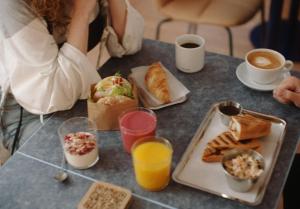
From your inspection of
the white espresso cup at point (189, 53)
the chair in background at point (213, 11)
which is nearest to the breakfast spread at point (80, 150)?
the white espresso cup at point (189, 53)

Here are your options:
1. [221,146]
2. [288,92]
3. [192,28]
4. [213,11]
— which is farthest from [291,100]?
[192,28]

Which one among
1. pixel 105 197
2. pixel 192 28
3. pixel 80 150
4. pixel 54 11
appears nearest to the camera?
pixel 105 197

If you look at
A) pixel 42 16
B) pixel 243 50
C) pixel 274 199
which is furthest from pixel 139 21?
pixel 243 50

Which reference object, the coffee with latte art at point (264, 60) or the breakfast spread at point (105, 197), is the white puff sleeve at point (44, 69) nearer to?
the breakfast spread at point (105, 197)

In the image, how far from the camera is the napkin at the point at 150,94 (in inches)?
50.9

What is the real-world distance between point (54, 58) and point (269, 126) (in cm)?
68

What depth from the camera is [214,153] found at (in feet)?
3.57

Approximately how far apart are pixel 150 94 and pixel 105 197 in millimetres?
448

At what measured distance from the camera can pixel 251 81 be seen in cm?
136

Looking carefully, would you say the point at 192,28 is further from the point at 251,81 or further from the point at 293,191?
the point at 293,191

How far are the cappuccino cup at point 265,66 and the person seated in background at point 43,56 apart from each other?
1.65 ft

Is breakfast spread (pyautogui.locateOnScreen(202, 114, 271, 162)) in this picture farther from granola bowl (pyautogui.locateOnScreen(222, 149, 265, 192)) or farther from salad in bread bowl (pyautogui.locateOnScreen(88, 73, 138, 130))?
salad in bread bowl (pyautogui.locateOnScreen(88, 73, 138, 130))

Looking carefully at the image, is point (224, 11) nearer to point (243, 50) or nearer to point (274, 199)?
point (243, 50)

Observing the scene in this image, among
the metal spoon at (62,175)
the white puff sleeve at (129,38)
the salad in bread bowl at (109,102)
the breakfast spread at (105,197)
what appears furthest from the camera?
the white puff sleeve at (129,38)
